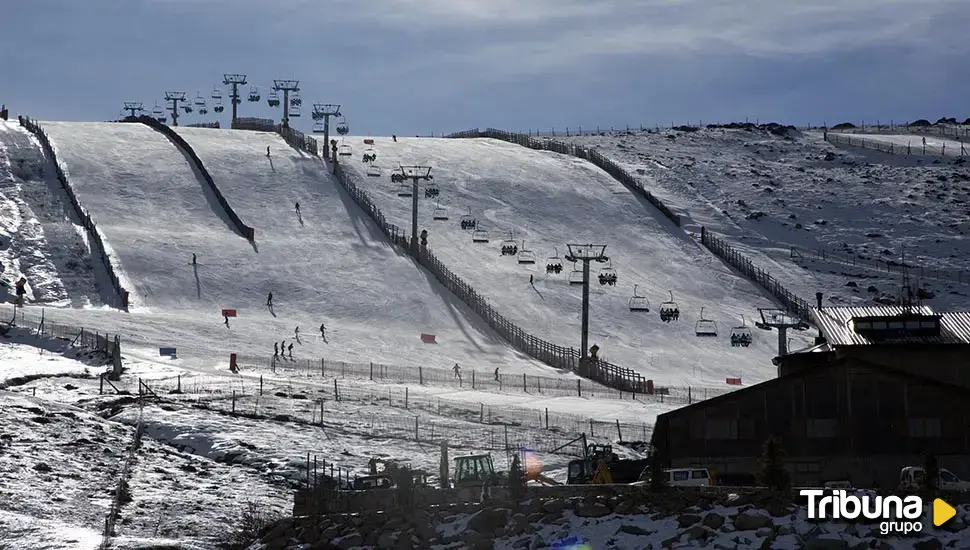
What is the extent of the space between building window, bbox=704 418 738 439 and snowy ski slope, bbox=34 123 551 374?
24.6 meters

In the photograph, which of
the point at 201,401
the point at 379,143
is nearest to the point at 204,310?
the point at 201,401

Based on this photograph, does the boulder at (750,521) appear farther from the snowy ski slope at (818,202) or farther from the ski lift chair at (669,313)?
the snowy ski slope at (818,202)

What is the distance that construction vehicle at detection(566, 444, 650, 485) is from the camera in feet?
91.8

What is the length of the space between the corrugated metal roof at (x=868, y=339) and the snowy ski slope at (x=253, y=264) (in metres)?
17.6

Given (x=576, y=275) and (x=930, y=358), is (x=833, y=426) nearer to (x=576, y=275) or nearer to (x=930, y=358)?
(x=930, y=358)

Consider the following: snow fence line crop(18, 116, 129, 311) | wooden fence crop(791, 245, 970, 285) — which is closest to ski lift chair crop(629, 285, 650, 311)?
wooden fence crop(791, 245, 970, 285)

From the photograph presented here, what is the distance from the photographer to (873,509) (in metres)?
20.0

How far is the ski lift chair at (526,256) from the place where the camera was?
76.6 m

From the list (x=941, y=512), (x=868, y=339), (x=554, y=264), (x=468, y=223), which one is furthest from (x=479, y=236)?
(x=941, y=512)

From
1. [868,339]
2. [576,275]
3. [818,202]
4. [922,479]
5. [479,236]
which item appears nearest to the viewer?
[922,479]

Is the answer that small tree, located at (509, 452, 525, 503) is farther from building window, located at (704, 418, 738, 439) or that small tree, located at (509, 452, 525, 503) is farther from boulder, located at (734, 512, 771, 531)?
building window, located at (704, 418, 738, 439)

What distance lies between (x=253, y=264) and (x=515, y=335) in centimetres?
1436

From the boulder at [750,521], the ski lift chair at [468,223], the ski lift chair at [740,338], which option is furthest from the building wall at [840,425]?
the ski lift chair at [468,223]

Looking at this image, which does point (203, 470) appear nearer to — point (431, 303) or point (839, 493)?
point (839, 493)
